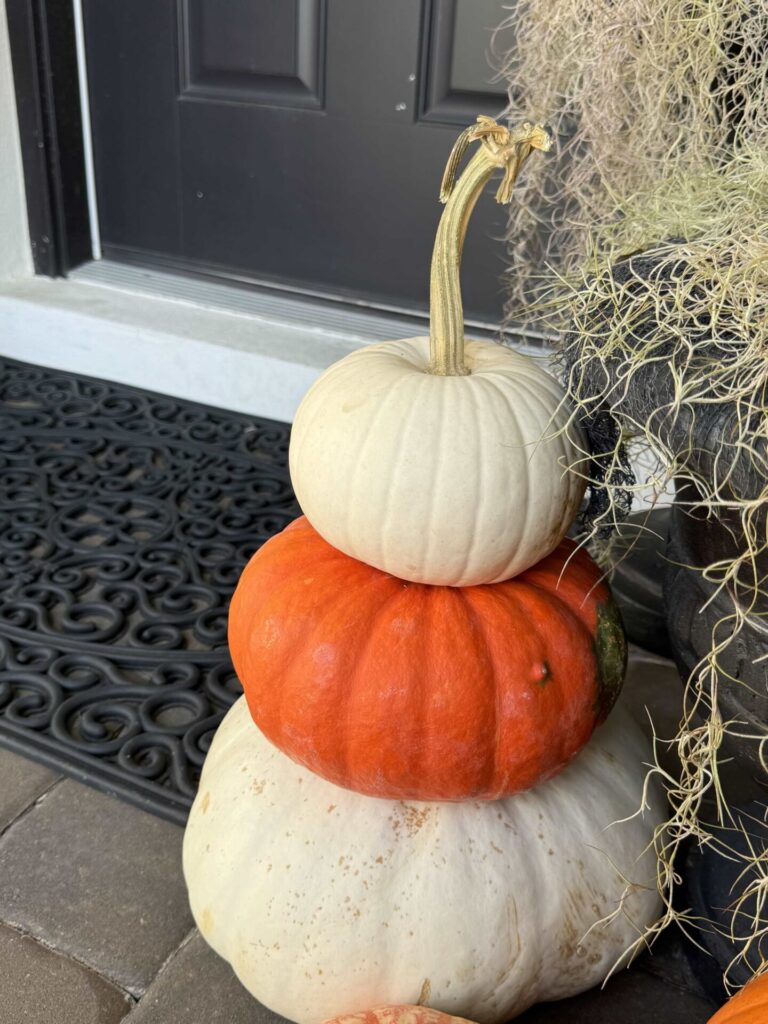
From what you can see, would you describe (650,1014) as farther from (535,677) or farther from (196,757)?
(196,757)

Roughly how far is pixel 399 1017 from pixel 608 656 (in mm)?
372

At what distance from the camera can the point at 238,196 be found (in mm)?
2352

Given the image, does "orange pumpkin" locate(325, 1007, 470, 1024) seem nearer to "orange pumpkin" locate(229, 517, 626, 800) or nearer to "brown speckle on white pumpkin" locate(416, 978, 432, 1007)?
"brown speckle on white pumpkin" locate(416, 978, 432, 1007)

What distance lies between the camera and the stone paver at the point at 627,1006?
974 millimetres

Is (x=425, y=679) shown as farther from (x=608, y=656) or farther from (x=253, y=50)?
(x=253, y=50)

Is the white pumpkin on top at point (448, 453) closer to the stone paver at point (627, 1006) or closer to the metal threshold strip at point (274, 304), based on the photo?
the stone paver at point (627, 1006)

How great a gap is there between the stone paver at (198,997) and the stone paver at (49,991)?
3 centimetres

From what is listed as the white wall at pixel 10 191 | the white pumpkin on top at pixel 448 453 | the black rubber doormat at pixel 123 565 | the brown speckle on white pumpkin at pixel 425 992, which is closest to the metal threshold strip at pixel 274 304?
the white wall at pixel 10 191

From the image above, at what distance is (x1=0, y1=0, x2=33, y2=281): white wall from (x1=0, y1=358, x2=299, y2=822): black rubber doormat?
284 millimetres

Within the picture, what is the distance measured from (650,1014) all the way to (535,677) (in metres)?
0.41

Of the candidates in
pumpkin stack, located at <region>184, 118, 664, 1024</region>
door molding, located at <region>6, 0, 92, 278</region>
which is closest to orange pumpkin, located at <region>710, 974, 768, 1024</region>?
pumpkin stack, located at <region>184, 118, 664, 1024</region>

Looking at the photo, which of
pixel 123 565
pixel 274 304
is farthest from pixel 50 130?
pixel 123 565

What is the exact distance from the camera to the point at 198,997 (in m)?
0.98

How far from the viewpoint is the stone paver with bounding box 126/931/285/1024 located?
3.14 ft
